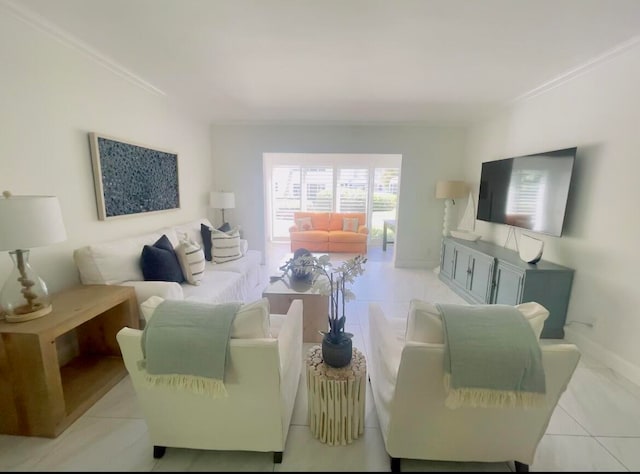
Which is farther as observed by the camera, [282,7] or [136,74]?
[136,74]

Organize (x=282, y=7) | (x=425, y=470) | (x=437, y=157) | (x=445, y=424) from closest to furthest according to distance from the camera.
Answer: (x=445, y=424) < (x=425, y=470) < (x=282, y=7) < (x=437, y=157)

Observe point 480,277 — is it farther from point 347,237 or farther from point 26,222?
point 26,222

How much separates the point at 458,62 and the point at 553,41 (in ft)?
2.04

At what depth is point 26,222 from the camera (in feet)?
4.69

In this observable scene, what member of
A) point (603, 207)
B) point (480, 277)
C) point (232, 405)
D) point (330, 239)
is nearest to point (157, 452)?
point (232, 405)

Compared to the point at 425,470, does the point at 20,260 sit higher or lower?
higher

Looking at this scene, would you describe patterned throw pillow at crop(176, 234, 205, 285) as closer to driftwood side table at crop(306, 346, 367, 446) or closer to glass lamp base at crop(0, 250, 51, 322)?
glass lamp base at crop(0, 250, 51, 322)

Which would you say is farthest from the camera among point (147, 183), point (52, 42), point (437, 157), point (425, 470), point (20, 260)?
point (437, 157)

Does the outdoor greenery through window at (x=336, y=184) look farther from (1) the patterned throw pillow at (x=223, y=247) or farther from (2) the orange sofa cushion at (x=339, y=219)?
Answer: (1) the patterned throw pillow at (x=223, y=247)

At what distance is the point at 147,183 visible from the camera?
3.03m

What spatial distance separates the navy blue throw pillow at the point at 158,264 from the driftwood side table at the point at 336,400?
1.66m

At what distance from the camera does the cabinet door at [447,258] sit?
4.02 m

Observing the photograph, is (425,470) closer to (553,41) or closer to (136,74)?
(553,41)

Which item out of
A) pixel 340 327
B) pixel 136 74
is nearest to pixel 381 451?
pixel 340 327
